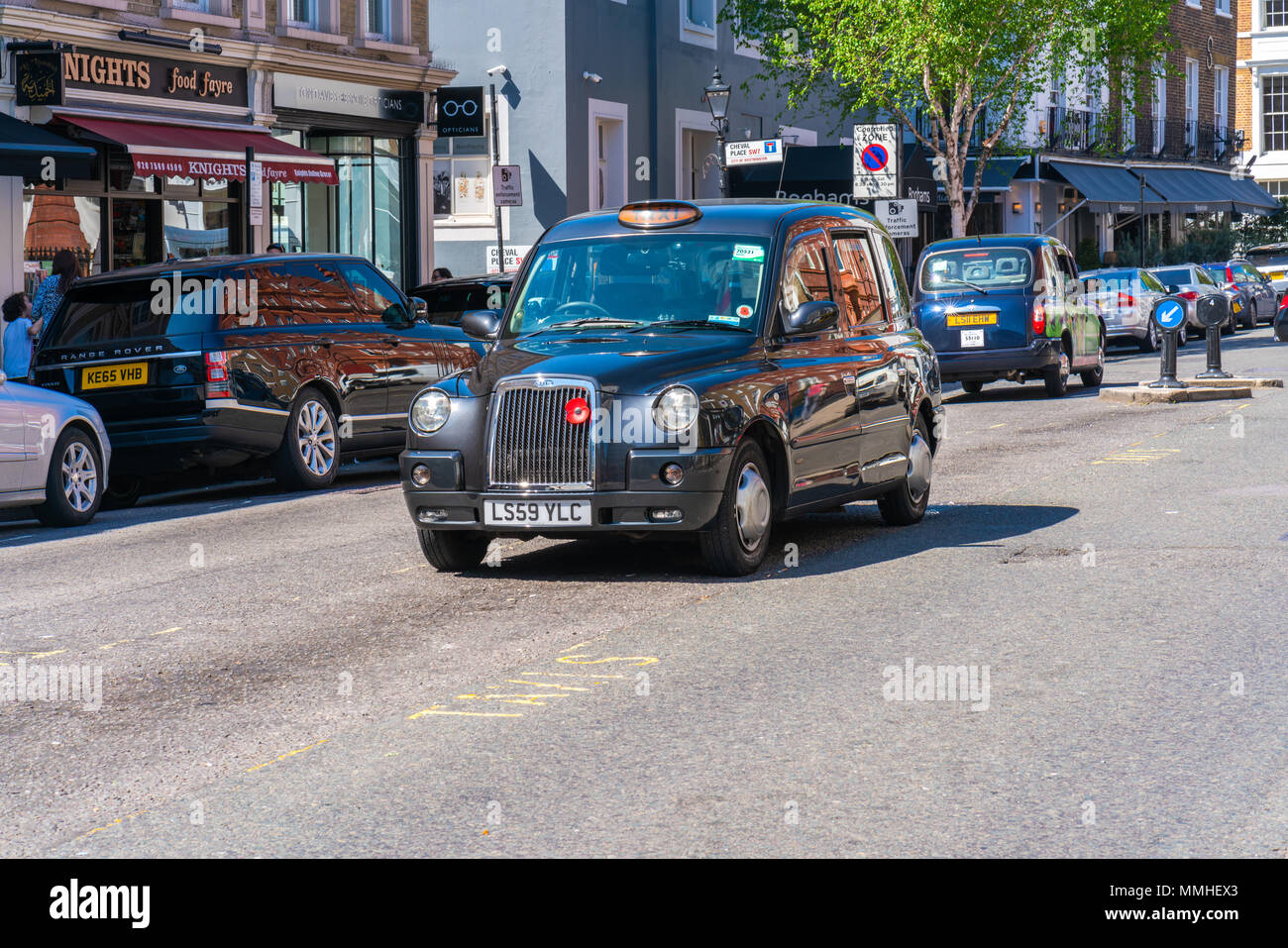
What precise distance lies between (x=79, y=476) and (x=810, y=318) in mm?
6144

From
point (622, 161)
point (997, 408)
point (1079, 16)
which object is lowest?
point (997, 408)

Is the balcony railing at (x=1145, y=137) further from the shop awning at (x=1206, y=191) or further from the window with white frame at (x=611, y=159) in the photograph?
the window with white frame at (x=611, y=159)

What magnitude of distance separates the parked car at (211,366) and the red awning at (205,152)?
25.1ft

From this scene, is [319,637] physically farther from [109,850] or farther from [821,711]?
[109,850]

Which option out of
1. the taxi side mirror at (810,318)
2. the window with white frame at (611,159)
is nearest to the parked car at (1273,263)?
the window with white frame at (611,159)

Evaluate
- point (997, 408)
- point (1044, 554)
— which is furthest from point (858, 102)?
point (1044, 554)

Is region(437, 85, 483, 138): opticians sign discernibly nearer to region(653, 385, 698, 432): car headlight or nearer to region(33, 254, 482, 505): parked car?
region(33, 254, 482, 505): parked car

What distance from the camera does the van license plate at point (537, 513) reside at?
9164mm

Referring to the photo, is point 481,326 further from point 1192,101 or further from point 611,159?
point 1192,101

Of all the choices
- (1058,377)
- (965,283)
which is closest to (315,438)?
(965,283)

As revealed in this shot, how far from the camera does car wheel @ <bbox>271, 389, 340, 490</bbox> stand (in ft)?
50.0

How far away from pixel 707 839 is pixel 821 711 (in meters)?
1.61

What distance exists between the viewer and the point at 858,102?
35500 millimetres

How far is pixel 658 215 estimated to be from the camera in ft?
34.3
